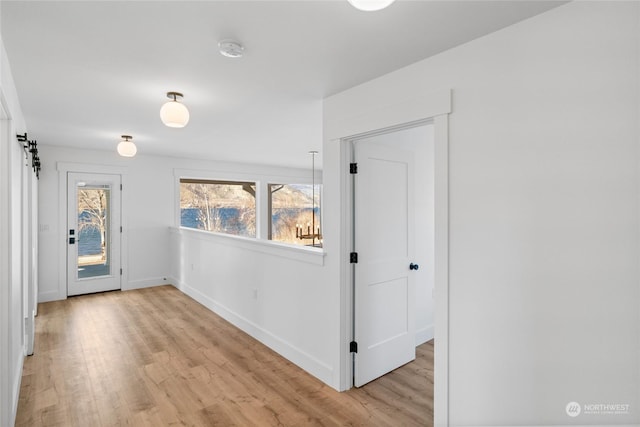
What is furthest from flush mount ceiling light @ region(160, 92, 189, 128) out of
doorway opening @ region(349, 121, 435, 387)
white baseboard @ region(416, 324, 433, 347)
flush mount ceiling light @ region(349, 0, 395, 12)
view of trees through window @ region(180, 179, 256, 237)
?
view of trees through window @ region(180, 179, 256, 237)

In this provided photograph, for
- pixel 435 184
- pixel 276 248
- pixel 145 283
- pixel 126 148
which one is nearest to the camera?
pixel 435 184

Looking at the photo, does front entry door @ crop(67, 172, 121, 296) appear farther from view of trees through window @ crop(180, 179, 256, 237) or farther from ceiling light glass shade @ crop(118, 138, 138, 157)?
view of trees through window @ crop(180, 179, 256, 237)

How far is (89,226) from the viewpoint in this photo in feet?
18.2

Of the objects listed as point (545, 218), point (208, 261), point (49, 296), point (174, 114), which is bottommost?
point (49, 296)

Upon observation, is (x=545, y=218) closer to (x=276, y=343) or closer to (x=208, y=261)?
(x=276, y=343)

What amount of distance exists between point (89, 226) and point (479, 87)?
6.05 meters

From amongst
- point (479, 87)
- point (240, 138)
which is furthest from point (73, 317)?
point (479, 87)

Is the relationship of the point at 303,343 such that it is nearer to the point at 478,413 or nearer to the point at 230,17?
the point at 478,413

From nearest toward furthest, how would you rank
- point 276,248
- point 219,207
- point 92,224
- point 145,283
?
point 276,248
point 92,224
point 145,283
point 219,207

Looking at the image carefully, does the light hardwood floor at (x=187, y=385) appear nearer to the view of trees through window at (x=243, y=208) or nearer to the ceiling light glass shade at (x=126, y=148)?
the ceiling light glass shade at (x=126, y=148)

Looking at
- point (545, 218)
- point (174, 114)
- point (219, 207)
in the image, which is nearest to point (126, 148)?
point (174, 114)

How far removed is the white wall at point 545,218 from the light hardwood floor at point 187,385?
2.81 ft

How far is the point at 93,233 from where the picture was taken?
5.60 metres

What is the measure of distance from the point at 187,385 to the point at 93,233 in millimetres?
4091
